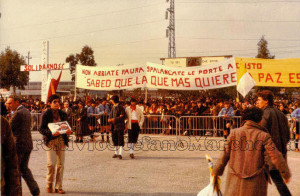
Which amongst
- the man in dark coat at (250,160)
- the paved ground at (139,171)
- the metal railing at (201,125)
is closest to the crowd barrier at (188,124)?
the metal railing at (201,125)

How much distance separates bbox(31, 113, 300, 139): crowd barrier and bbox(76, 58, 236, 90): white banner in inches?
60.8

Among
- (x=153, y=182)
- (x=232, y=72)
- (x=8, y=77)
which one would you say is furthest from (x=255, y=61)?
(x=8, y=77)

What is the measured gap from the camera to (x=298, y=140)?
42.4ft

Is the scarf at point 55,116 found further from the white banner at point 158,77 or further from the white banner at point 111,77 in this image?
the white banner at point 111,77

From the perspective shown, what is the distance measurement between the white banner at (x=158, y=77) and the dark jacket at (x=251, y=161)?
1108 centimetres

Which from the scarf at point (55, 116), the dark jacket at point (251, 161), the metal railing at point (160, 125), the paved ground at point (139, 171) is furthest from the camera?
the metal railing at point (160, 125)

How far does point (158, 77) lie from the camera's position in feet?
53.7

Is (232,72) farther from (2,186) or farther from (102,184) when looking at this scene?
(2,186)

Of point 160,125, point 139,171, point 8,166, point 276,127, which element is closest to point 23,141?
point 8,166

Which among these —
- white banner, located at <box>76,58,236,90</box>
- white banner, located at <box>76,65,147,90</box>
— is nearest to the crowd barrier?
white banner, located at <box>76,58,236,90</box>

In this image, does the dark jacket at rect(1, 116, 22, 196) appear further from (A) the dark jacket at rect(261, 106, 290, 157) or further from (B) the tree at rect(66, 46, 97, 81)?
(B) the tree at rect(66, 46, 97, 81)

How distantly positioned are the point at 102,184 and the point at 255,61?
396 inches

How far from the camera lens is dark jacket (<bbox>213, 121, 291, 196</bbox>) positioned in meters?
4.06

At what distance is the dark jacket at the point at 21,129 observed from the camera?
20.0ft
